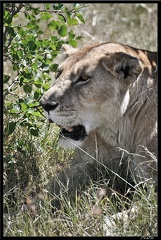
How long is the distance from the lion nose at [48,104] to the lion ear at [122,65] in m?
0.44

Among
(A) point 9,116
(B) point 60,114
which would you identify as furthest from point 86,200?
(A) point 9,116

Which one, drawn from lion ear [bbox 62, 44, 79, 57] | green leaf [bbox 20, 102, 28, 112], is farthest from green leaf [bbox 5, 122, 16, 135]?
lion ear [bbox 62, 44, 79, 57]

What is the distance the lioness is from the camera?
397cm

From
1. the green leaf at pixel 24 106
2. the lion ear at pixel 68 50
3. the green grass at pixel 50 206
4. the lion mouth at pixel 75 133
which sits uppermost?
the lion ear at pixel 68 50

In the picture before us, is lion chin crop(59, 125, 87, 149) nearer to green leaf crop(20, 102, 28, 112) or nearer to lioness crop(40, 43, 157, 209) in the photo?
lioness crop(40, 43, 157, 209)

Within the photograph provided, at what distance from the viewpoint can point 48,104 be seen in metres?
3.93

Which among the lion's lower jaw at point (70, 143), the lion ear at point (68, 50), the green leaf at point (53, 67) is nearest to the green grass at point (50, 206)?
the lion's lower jaw at point (70, 143)

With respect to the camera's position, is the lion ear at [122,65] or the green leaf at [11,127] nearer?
the lion ear at [122,65]

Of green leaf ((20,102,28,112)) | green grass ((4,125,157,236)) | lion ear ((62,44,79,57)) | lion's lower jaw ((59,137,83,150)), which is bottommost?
green grass ((4,125,157,236))

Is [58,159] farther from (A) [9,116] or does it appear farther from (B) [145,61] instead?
(B) [145,61]

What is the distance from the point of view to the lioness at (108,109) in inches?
156

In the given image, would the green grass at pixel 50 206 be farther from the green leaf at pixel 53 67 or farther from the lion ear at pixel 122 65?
the lion ear at pixel 122 65

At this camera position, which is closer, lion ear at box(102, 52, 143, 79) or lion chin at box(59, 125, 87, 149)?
lion ear at box(102, 52, 143, 79)

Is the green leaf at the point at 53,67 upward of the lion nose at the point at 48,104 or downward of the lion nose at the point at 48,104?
upward
